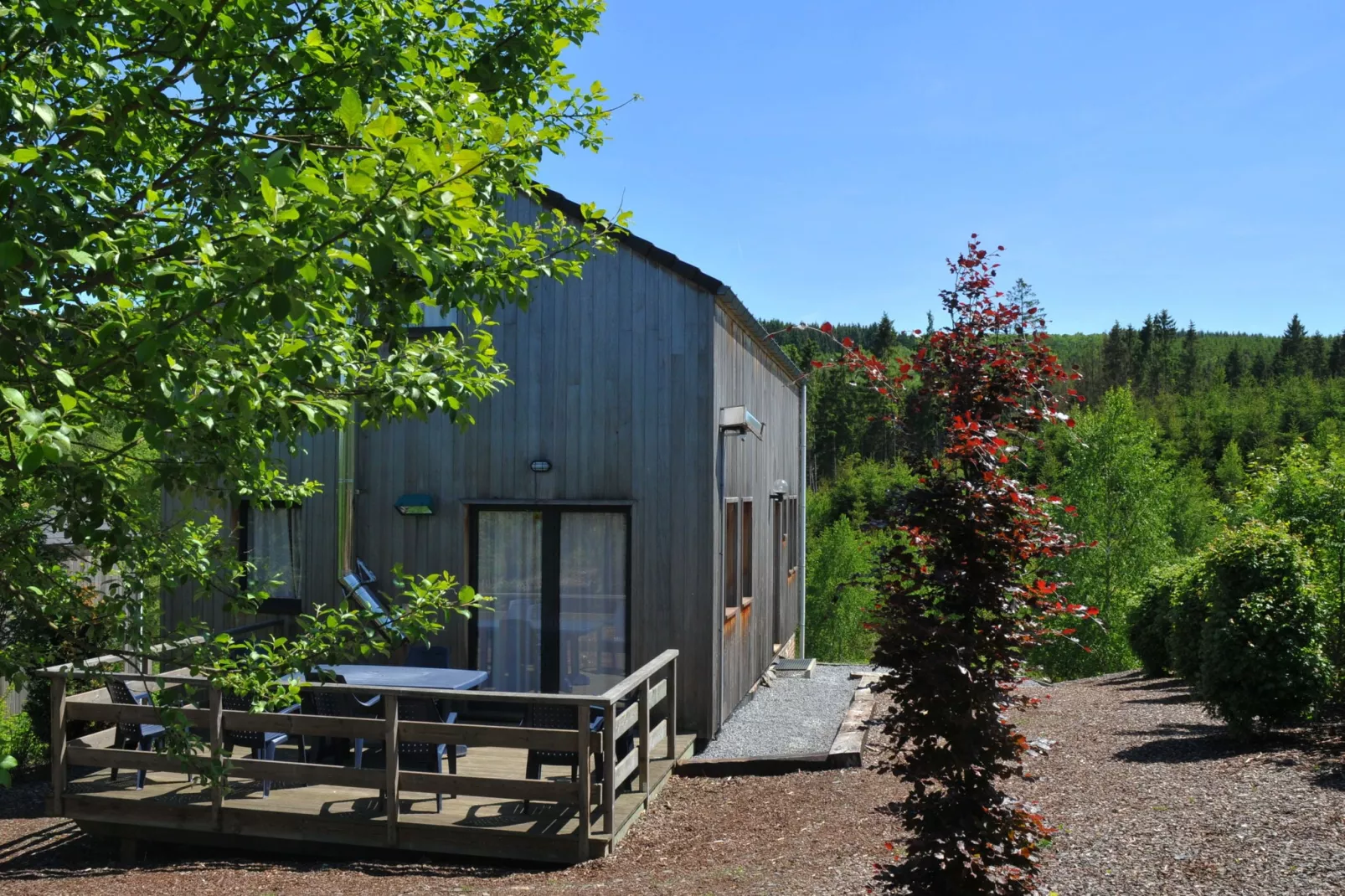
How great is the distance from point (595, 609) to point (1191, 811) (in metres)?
5.27

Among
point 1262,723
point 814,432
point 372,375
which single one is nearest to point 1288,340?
point 814,432

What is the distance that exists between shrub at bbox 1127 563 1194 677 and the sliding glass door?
8352 millimetres

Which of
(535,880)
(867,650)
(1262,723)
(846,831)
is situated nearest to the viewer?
(535,880)

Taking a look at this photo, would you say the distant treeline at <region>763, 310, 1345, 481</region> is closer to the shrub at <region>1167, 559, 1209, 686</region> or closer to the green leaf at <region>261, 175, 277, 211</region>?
the shrub at <region>1167, 559, 1209, 686</region>

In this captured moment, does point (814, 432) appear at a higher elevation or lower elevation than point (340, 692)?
higher

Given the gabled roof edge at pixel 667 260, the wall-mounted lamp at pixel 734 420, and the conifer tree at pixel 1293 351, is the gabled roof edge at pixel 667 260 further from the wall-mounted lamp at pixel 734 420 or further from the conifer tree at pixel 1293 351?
the conifer tree at pixel 1293 351

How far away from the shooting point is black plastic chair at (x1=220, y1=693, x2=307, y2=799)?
7.37 meters

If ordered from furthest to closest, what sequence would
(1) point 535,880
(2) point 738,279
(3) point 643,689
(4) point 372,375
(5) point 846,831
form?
(2) point 738,279 < (3) point 643,689 < (5) point 846,831 < (1) point 535,880 < (4) point 372,375

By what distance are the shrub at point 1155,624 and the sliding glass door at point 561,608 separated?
8.35 meters

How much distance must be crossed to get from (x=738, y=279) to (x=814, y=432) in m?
70.3

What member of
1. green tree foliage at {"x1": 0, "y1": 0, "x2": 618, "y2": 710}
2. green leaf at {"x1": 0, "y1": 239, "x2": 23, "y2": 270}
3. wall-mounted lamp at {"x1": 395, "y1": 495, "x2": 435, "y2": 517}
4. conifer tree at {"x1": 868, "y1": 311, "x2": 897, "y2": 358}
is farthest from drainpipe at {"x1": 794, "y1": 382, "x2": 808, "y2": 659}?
conifer tree at {"x1": 868, "y1": 311, "x2": 897, "y2": 358}

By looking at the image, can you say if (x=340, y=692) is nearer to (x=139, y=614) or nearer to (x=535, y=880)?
(x=535, y=880)

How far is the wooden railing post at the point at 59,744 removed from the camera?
7469 millimetres

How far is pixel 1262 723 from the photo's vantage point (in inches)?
340
